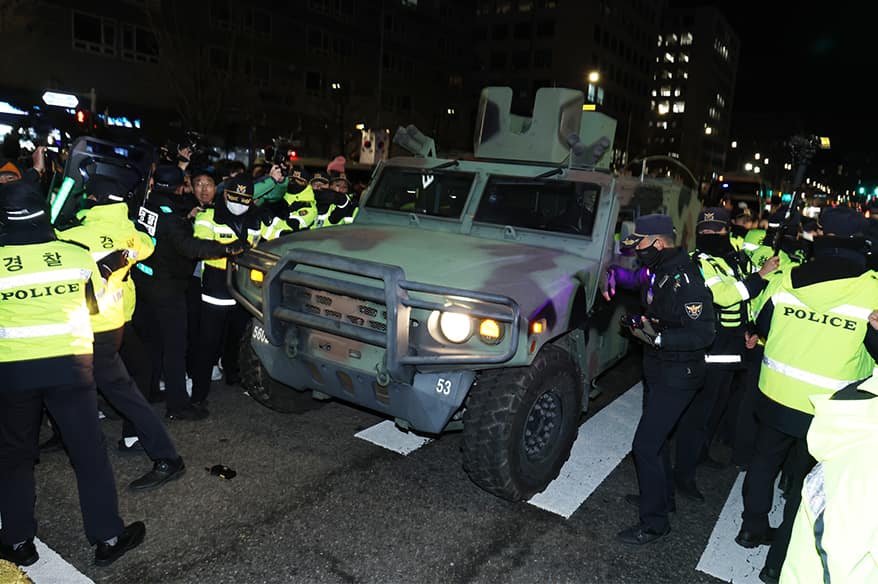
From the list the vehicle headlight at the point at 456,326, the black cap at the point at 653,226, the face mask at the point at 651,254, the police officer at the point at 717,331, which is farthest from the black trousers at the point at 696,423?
the vehicle headlight at the point at 456,326

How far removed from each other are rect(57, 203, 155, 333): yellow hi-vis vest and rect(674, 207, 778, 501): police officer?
12.2ft

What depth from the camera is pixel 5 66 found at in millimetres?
22469

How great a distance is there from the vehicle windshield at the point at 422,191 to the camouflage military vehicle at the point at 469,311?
0.07 feet

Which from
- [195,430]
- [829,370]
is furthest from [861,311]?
[195,430]

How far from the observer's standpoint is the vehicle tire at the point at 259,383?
471 cm

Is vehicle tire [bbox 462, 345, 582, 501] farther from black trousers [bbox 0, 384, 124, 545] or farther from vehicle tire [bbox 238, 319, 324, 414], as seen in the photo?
black trousers [bbox 0, 384, 124, 545]

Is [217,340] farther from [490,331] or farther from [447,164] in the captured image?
[490,331]

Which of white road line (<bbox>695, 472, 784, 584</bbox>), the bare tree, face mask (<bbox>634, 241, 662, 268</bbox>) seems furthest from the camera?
the bare tree

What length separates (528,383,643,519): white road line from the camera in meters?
4.12

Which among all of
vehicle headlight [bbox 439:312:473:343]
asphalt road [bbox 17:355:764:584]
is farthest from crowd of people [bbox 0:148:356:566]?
vehicle headlight [bbox 439:312:473:343]

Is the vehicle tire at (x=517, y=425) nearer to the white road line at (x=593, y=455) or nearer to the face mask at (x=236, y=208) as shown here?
the white road line at (x=593, y=455)

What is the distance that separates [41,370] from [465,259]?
2507 mm

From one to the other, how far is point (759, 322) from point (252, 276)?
3.35 meters

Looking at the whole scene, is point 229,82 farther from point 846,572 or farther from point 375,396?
point 846,572
